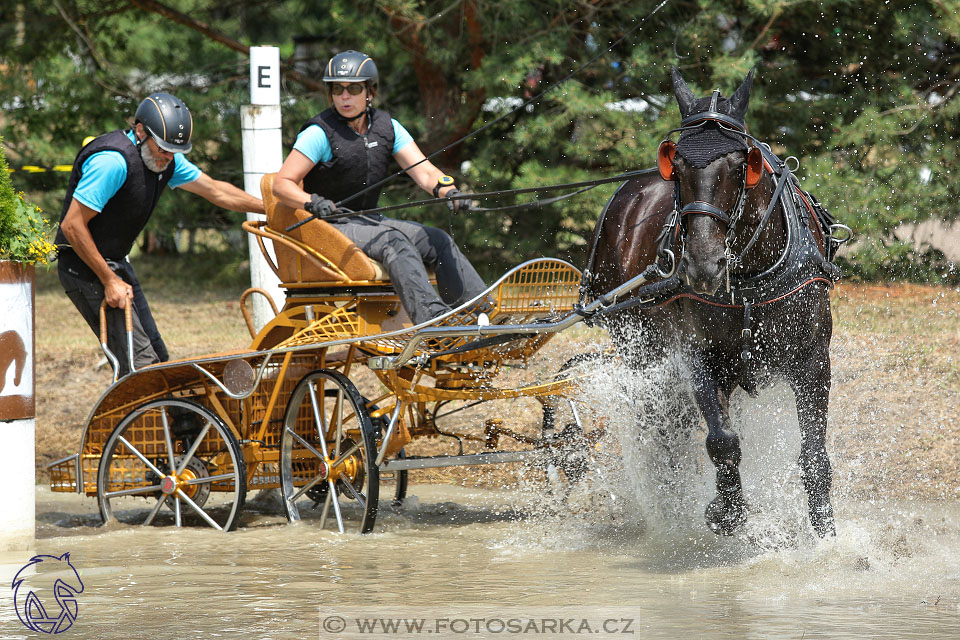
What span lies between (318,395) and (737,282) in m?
2.27

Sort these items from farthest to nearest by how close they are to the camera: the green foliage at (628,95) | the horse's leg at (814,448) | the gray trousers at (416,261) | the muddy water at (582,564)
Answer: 1. the green foliage at (628,95)
2. the gray trousers at (416,261)
3. the horse's leg at (814,448)
4. the muddy water at (582,564)

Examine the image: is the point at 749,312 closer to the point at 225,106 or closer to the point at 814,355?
the point at 814,355

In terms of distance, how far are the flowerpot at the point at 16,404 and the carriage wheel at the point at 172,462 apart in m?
0.69

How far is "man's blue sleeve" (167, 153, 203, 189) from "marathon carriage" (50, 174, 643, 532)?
0.70 m

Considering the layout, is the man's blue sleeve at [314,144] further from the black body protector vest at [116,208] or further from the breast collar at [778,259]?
the breast collar at [778,259]

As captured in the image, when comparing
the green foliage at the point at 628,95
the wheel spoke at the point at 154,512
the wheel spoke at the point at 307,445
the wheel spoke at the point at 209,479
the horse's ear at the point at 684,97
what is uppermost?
the green foliage at the point at 628,95

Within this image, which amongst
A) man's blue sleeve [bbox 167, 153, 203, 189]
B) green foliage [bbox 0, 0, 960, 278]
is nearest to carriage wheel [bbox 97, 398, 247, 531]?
man's blue sleeve [bbox 167, 153, 203, 189]

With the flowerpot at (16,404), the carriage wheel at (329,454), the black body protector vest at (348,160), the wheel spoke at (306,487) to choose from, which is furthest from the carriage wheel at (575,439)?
the flowerpot at (16,404)

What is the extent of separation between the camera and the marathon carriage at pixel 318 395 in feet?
19.7

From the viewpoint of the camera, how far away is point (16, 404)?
5852mm

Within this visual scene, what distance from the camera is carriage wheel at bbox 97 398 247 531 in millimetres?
6496

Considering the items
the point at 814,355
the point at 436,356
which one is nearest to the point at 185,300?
the point at 436,356

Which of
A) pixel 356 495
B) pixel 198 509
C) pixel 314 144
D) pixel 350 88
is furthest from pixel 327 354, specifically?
pixel 350 88

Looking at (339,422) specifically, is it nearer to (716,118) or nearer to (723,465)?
(723,465)
